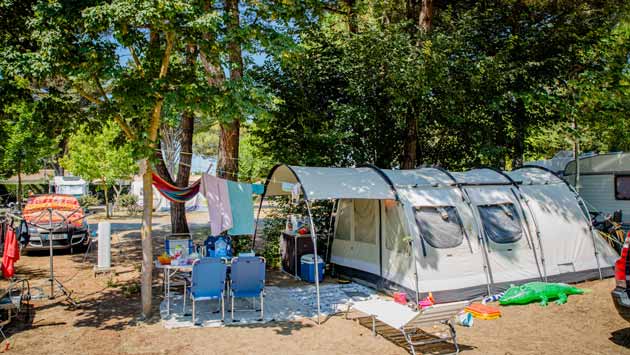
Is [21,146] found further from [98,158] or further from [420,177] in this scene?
[420,177]

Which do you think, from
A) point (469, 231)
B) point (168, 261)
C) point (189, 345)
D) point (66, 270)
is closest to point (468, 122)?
point (469, 231)

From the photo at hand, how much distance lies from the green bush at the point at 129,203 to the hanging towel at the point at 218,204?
68.0ft

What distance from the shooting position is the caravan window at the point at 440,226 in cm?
815

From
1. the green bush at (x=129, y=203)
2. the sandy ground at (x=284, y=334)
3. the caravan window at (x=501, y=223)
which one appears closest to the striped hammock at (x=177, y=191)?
the sandy ground at (x=284, y=334)

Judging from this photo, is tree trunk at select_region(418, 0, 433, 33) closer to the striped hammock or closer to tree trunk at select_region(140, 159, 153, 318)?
the striped hammock

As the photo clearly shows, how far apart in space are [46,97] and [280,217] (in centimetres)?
648

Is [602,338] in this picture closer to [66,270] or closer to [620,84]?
[620,84]

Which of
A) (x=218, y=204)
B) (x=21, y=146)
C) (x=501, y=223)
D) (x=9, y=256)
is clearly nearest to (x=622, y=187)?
(x=501, y=223)

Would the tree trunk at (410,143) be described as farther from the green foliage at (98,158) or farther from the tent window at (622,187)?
the green foliage at (98,158)

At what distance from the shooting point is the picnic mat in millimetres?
6891

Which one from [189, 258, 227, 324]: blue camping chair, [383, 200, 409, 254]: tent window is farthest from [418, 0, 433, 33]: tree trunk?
[189, 258, 227, 324]: blue camping chair

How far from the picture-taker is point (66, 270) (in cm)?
1051

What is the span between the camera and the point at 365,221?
955 cm

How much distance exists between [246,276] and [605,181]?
34.5ft
